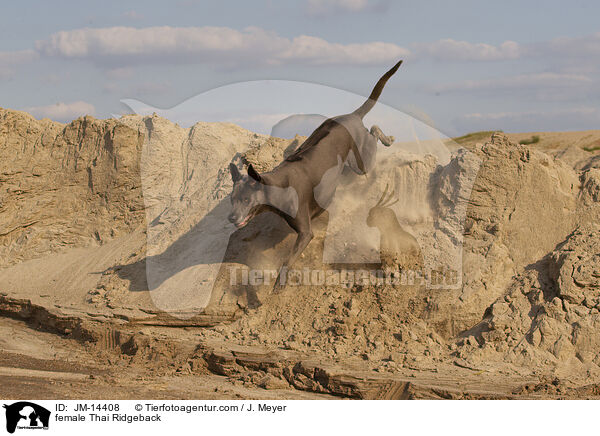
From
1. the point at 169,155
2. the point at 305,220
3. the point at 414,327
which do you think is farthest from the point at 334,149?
the point at 169,155

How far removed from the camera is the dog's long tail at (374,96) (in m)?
8.79

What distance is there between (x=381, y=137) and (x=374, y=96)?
58 cm

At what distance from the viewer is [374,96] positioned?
898 centimetres

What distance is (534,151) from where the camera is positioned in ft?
28.8

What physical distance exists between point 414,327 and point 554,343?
4.96 feet

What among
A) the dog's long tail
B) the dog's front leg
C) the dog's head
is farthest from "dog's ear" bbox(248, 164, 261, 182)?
the dog's long tail

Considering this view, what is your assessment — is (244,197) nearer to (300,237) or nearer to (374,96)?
(300,237)

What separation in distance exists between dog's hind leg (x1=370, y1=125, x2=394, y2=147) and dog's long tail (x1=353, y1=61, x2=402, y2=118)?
0.84ft

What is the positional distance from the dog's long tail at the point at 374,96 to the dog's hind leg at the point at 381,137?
26 centimetres

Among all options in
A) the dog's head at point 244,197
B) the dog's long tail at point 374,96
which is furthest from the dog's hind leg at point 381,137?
the dog's head at point 244,197

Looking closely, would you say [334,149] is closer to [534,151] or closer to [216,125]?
[534,151]
